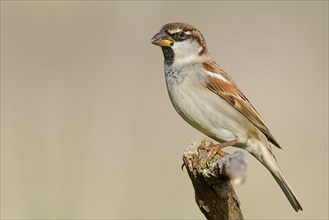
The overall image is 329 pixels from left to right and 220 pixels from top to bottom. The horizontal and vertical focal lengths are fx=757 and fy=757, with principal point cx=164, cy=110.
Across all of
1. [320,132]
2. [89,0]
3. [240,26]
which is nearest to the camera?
[320,132]

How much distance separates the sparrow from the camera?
410 centimetres

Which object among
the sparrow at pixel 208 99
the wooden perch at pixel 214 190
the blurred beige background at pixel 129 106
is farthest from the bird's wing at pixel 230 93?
the wooden perch at pixel 214 190

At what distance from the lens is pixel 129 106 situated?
5461 mm

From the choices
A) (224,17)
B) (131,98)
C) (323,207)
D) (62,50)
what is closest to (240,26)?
(224,17)

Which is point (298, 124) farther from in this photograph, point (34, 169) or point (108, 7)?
point (108, 7)

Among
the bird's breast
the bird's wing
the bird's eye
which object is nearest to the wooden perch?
the bird's breast

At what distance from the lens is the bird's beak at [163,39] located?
13.7 ft

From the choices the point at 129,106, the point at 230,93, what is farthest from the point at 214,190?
the point at 129,106

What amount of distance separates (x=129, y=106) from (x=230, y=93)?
131 cm

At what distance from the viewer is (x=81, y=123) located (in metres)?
5.62

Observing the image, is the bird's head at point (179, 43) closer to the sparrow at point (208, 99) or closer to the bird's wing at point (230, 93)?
the sparrow at point (208, 99)

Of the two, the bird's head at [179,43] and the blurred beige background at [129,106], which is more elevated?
the bird's head at [179,43]

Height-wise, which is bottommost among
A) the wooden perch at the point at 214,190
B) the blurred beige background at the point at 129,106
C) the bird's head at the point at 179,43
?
the blurred beige background at the point at 129,106

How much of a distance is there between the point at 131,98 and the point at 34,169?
3.87 ft
